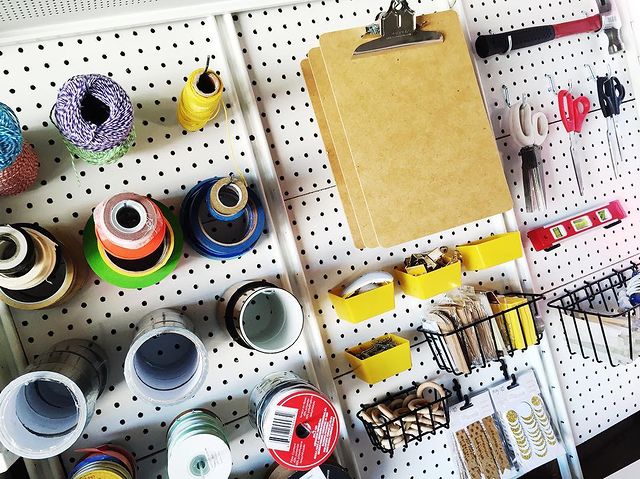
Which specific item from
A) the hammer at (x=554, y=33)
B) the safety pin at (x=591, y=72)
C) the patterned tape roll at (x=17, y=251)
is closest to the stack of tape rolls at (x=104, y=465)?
the patterned tape roll at (x=17, y=251)

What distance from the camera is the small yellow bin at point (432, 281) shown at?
47.0 inches

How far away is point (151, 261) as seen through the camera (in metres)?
0.91

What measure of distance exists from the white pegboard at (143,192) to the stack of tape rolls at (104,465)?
2.4 inches

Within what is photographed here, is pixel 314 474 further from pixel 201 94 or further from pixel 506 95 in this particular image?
pixel 506 95

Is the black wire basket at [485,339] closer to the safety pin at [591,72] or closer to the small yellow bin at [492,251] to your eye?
the small yellow bin at [492,251]

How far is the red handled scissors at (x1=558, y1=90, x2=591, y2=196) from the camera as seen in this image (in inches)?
57.1

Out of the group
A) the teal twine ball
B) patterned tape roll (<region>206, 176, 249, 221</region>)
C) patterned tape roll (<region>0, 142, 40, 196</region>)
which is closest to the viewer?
the teal twine ball

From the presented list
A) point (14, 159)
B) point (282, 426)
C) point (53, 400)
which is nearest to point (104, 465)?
point (53, 400)

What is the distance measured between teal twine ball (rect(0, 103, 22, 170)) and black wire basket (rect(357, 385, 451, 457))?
2.79 feet

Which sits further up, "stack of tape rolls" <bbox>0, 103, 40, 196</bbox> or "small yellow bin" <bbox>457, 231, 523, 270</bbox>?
"stack of tape rolls" <bbox>0, 103, 40, 196</bbox>

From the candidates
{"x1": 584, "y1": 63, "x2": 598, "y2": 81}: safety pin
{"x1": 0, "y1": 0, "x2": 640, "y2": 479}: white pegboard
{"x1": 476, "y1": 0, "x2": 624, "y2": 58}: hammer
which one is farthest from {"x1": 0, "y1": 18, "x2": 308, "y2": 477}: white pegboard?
{"x1": 584, "y1": 63, "x2": 598, "y2": 81}: safety pin

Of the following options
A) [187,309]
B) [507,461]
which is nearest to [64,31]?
[187,309]

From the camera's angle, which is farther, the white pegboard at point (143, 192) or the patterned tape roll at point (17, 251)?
the white pegboard at point (143, 192)

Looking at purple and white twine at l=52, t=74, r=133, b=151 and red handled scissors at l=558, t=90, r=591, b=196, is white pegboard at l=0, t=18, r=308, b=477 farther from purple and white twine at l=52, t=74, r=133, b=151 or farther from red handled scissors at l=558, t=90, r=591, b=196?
red handled scissors at l=558, t=90, r=591, b=196
